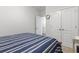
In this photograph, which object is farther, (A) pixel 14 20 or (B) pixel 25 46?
(A) pixel 14 20

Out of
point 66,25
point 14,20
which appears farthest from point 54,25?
point 14,20

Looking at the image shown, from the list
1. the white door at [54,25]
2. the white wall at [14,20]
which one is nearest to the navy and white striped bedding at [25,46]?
the white wall at [14,20]

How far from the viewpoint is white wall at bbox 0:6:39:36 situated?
1.28m

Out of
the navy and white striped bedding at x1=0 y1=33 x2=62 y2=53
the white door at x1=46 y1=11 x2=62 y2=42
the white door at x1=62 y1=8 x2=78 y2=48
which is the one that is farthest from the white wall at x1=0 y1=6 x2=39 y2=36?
the white door at x1=46 y1=11 x2=62 y2=42

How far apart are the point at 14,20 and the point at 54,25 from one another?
5.20ft

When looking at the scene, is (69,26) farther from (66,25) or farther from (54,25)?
(54,25)

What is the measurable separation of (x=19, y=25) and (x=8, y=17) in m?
0.21

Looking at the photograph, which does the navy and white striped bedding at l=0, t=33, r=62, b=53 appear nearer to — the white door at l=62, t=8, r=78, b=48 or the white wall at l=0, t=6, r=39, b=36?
the white wall at l=0, t=6, r=39, b=36

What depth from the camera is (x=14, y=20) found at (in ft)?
4.42

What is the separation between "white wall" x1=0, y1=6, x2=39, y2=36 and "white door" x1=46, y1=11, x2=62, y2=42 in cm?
112

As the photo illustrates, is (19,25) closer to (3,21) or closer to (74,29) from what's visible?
(3,21)

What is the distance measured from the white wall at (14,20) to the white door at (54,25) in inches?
44.1

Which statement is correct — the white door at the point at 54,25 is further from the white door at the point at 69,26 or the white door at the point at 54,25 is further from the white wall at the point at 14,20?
the white wall at the point at 14,20
